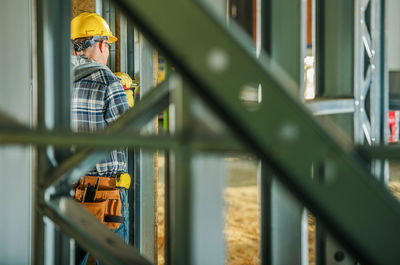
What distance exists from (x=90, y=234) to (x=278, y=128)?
1129 mm

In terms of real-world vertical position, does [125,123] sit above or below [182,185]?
above

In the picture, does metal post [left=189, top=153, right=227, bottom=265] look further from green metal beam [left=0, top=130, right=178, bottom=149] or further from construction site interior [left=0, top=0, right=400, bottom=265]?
green metal beam [left=0, top=130, right=178, bottom=149]

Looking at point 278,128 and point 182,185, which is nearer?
point 278,128

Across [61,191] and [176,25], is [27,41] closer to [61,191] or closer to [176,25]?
[61,191]

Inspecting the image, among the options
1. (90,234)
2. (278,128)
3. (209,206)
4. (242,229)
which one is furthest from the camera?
(242,229)

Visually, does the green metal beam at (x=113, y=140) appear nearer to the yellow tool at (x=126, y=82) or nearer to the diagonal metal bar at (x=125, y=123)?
the diagonal metal bar at (x=125, y=123)

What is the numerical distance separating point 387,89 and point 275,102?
8.40ft

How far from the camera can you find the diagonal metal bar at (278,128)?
74 cm

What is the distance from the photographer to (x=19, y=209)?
82.4 inches

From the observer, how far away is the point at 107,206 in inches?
130

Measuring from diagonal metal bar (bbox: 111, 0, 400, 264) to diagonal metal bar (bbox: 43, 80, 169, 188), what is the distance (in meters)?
1.06

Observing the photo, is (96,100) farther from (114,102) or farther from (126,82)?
(126,82)

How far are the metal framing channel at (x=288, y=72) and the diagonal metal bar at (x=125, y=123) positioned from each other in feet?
1.70

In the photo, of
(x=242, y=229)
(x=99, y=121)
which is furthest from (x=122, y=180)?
(x=242, y=229)
